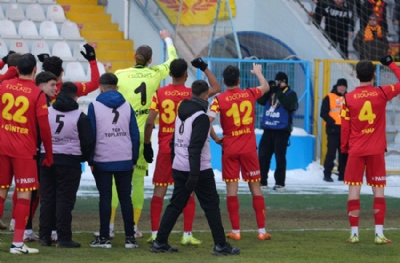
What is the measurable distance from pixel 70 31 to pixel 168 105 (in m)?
10.9

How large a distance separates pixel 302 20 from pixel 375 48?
184 cm

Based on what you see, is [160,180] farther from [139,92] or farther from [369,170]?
[369,170]

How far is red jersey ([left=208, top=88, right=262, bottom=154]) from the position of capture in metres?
9.30

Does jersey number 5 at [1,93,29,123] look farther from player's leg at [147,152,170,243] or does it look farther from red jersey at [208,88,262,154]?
red jersey at [208,88,262,154]

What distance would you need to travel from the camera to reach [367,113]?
30.1ft

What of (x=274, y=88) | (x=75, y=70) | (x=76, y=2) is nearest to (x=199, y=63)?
(x=274, y=88)

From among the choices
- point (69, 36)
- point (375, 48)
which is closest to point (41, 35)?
point (69, 36)

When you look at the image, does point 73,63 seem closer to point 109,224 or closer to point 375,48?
point 375,48

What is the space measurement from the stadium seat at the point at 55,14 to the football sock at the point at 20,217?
12.3 meters

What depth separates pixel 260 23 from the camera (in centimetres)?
1961

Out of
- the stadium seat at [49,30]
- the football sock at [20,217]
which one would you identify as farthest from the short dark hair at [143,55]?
the stadium seat at [49,30]

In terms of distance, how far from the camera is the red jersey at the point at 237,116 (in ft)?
30.5

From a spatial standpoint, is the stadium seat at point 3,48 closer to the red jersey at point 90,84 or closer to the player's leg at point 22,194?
the red jersey at point 90,84

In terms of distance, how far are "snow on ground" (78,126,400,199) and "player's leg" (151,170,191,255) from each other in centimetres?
486
